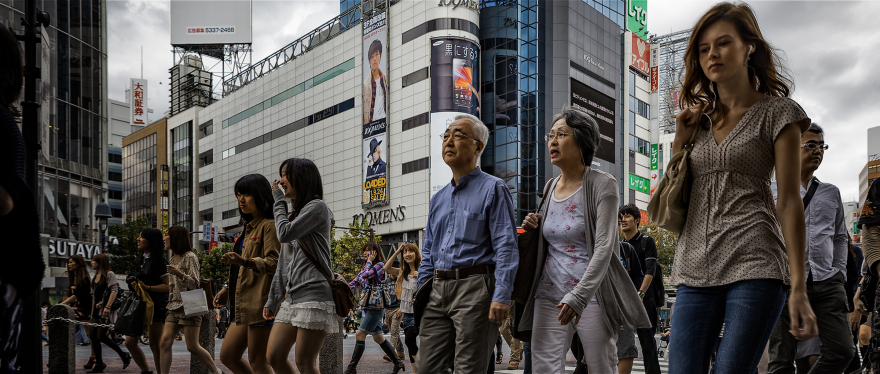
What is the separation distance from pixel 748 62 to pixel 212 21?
85.6 m

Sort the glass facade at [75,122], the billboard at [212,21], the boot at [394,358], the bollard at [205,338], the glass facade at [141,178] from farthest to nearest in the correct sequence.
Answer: the glass facade at [141,178], the billboard at [212,21], the glass facade at [75,122], the boot at [394,358], the bollard at [205,338]

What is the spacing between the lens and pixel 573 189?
4.47 meters

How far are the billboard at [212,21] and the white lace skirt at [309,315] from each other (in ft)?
263

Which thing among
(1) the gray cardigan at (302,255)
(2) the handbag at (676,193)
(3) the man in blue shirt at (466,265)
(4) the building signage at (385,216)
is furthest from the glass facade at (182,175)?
(2) the handbag at (676,193)

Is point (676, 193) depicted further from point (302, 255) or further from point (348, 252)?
point (348, 252)

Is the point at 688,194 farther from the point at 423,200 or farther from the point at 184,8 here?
the point at 184,8

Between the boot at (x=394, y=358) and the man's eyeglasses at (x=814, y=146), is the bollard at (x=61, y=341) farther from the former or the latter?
the man's eyeglasses at (x=814, y=146)

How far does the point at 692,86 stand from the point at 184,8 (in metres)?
88.0

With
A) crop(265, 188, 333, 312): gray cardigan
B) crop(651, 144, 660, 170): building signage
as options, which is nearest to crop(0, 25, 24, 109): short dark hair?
crop(265, 188, 333, 312): gray cardigan

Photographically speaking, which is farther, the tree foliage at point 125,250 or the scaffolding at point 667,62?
the scaffolding at point 667,62

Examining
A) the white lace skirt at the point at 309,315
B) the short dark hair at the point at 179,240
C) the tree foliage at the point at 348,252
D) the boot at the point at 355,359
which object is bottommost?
the tree foliage at the point at 348,252

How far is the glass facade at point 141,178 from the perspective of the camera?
295 ft

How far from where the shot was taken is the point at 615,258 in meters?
4.32

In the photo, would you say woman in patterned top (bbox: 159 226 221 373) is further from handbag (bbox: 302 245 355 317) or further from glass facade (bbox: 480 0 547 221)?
glass facade (bbox: 480 0 547 221)
